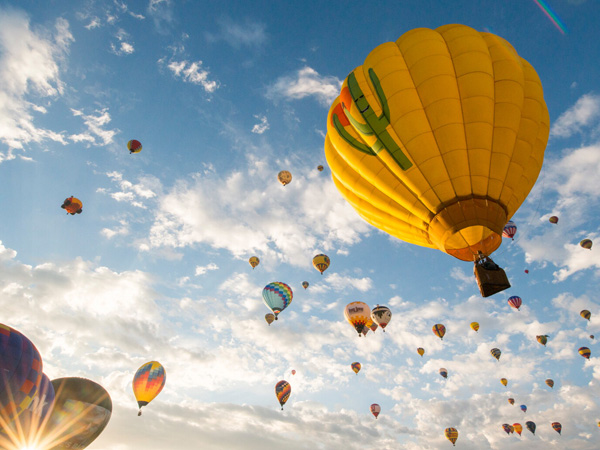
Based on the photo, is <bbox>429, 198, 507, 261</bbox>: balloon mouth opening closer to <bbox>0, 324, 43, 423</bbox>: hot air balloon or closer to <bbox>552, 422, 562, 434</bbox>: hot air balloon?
<bbox>0, 324, 43, 423</bbox>: hot air balloon

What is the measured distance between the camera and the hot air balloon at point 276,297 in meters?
22.4

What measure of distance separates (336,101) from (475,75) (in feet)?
12.9

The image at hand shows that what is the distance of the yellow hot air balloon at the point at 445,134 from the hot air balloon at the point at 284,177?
16.0 meters

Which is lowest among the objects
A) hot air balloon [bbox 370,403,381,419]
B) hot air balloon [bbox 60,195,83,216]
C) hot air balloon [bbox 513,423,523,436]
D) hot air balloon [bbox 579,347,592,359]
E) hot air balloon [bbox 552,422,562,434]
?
hot air balloon [bbox 370,403,381,419]

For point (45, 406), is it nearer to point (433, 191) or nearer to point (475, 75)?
point (433, 191)

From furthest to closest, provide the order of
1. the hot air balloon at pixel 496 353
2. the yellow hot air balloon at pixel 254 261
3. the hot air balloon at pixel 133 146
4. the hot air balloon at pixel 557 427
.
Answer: the hot air balloon at pixel 557 427
the hot air balloon at pixel 496 353
the yellow hot air balloon at pixel 254 261
the hot air balloon at pixel 133 146

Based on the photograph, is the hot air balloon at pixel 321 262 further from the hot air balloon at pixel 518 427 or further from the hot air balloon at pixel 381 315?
the hot air balloon at pixel 518 427

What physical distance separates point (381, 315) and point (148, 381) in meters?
13.8

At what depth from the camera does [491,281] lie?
25.6 ft

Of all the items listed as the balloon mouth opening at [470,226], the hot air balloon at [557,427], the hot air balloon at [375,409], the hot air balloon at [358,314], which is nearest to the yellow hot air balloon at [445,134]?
the balloon mouth opening at [470,226]

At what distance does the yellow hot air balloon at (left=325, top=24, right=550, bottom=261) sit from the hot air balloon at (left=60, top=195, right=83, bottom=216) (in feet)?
70.0

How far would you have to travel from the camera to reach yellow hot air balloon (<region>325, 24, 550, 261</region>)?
809 cm

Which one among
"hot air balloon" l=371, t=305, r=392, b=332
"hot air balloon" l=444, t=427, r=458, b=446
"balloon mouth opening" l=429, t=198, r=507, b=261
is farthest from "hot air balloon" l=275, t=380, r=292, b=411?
"balloon mouth opening" l=429, t=198, r=507, b=261

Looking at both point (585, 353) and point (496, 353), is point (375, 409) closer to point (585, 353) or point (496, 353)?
point (496, 353)
